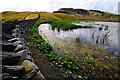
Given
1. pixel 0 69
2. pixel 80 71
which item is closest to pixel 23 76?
pixel 0 69

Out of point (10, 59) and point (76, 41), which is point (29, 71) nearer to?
point (10, 59)

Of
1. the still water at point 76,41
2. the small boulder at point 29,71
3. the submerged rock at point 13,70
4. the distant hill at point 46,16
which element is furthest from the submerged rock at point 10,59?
the distant hill at point 46,16

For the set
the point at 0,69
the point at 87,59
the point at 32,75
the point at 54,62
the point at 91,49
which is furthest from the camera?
the point at 91,49

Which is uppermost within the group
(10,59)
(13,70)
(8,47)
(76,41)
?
(8,47)

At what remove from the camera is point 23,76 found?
321 inches

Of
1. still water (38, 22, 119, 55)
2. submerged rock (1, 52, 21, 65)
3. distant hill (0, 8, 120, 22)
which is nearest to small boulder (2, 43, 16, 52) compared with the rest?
submerged rock (1, 52, 21, 65)

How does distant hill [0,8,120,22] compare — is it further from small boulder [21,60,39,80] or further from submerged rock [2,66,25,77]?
submerged rock [2,66,25,77]

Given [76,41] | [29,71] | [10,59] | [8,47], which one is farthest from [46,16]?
[29,71]

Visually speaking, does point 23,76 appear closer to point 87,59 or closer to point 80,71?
point 80,71

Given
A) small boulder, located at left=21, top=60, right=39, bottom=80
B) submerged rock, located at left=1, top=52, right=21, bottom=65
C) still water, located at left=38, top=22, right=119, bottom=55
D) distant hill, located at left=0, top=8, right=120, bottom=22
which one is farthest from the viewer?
distant hill, located at left=0, top=8, right=120, bottom=22

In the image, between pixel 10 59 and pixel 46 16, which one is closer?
pixel 10 59

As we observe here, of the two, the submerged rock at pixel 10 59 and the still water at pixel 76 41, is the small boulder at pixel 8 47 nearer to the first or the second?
the submerged rock at pixel 10 59

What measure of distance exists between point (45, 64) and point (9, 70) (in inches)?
211

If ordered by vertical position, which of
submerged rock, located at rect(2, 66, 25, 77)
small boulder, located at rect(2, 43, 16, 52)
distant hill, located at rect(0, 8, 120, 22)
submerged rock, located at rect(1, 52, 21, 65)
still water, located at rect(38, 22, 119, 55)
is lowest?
still water, located at rect(38, 22, 119, 55)
